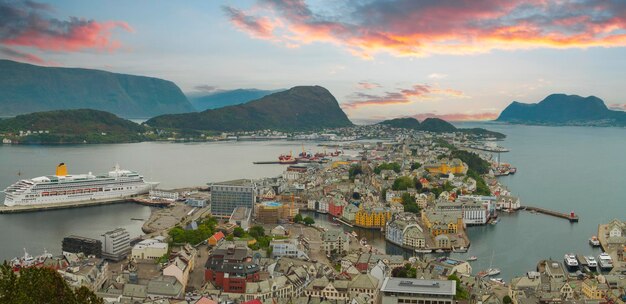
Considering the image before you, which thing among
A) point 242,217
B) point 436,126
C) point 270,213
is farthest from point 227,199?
point 436,126

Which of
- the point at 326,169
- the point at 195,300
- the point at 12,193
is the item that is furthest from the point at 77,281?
the point at 326,169

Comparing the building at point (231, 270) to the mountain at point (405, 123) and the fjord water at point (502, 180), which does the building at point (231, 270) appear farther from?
the mountain at point (405, 123)

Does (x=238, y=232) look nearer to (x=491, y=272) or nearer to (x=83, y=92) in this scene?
(x=491, y=272)

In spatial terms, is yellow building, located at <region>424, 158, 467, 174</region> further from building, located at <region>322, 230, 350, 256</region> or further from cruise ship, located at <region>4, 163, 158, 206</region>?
building, located at <region>322, 230, 350, 256</region>

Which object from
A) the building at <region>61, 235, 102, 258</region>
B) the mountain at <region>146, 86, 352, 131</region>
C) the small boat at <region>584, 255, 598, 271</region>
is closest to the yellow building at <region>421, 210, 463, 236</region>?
the small boat at <region>584, 255, 598, 271</region>

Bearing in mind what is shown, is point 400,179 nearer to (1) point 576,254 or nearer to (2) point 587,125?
(1) point 576,254

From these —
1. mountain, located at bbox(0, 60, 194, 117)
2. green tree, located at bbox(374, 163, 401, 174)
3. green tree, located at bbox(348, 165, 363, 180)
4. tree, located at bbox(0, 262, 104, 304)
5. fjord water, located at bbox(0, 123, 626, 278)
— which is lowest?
fjord water, located at bbox(0, 123, 626, 278)
